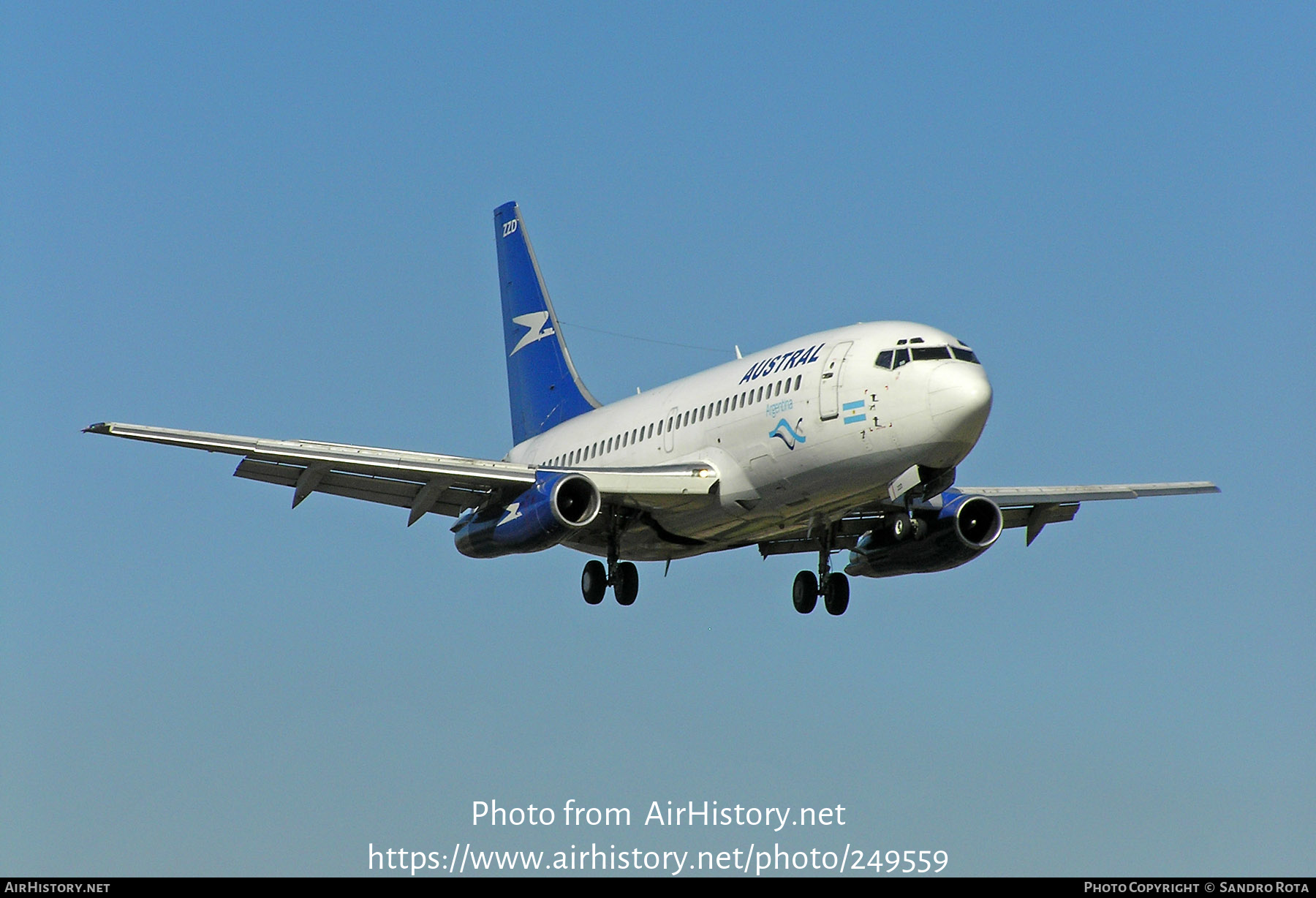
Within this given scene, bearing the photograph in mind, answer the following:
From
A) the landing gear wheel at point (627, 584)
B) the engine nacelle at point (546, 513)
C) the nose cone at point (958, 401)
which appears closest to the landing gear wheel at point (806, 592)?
the landing gear wheel at point (627, 584)

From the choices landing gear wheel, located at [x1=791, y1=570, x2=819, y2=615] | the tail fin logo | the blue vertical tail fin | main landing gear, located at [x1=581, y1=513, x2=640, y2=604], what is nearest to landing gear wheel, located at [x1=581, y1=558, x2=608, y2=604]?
main landing gear, located at [x1=581, y1=513, x2=640, y2=604]

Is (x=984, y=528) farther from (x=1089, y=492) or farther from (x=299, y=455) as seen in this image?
(x=299, y=455)

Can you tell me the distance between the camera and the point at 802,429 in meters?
38.0

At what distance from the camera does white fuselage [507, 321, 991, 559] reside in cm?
3625

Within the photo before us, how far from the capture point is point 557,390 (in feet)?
179

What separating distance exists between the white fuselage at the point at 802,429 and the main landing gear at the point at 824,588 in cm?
197

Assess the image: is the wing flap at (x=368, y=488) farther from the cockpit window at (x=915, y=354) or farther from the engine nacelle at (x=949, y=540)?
the cockpit window at (x=915, y=354)

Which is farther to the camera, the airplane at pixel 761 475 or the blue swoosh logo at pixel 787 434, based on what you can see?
the blue swoosh logo at pixel 787 434

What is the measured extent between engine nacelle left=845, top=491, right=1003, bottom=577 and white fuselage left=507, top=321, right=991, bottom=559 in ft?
10.3

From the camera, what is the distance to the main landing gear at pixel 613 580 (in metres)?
43.7

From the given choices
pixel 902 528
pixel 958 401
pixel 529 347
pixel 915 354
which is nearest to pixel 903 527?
pixel 902 528

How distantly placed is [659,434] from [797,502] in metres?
5.31
